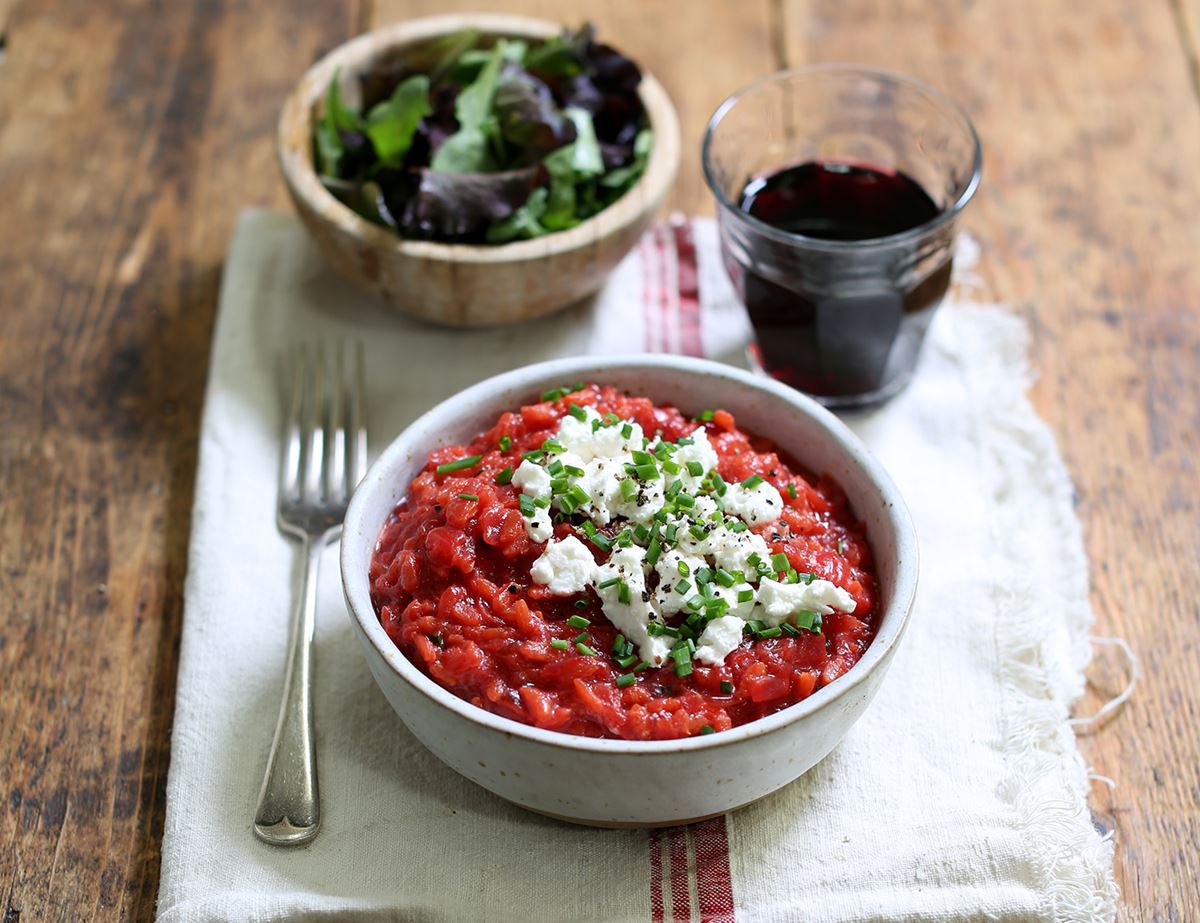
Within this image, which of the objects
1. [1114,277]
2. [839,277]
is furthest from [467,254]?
[1114,277]

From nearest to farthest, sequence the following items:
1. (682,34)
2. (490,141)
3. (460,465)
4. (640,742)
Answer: (640,742)
(460,465)
(490,141)
(682,34)

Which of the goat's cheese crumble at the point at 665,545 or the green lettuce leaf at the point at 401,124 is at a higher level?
the green lettuce leaf at the point at 401,124

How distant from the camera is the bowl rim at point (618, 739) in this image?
205cm

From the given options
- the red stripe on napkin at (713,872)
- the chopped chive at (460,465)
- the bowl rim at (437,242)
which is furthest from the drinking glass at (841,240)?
the red stripe on napkin at (713,872)

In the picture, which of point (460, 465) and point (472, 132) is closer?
point (460, 465)

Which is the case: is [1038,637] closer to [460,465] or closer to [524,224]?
[460,465]

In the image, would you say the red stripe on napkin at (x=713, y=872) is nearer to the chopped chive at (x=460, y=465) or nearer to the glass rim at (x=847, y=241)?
the chopped chive at (x=460, y=465)

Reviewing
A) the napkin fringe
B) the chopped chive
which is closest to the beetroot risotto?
the chopped chive

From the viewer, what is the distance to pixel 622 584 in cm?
219

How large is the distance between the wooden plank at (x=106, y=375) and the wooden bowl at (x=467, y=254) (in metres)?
0.53

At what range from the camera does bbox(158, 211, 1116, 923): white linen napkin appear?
2254 millimetres

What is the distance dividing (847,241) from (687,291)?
54cm

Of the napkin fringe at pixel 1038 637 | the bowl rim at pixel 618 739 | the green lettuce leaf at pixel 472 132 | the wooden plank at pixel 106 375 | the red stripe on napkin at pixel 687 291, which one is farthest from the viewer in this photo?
the red stripe on napkin at pixel 687 291

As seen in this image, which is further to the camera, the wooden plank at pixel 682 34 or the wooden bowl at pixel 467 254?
the wooden plank at pixel 682 34
